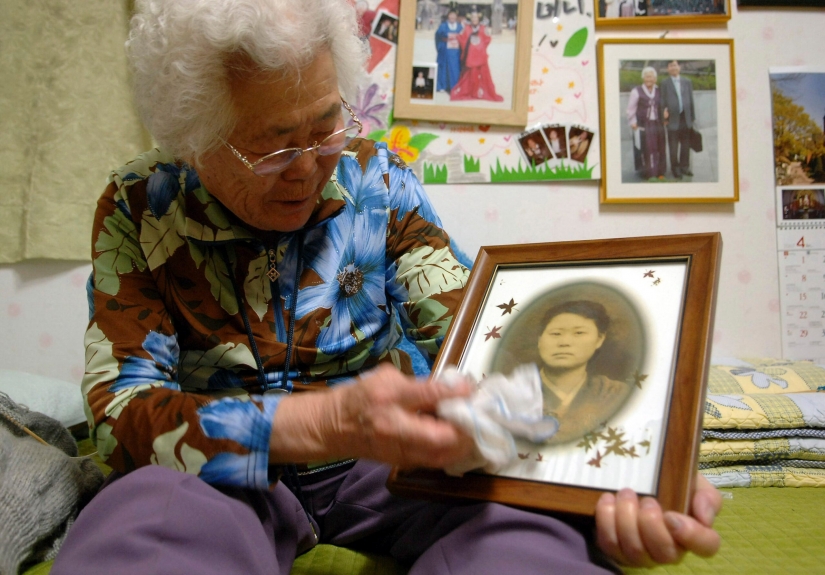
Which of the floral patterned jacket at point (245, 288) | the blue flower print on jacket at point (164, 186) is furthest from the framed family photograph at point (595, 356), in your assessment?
the blue flower print on jacket at point (164, 186)

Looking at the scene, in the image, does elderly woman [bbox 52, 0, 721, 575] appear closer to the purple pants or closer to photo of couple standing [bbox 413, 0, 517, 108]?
the purple pants

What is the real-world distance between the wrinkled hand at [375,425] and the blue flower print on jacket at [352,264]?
0.86 ft

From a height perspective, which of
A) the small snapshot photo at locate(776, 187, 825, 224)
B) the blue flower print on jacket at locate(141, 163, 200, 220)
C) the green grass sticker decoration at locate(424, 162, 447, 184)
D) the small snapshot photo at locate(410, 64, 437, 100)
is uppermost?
the small snapshot photo at locate(410, 64, 437, 100)

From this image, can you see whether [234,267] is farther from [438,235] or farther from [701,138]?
[701,138]

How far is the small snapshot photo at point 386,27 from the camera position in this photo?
1.82m

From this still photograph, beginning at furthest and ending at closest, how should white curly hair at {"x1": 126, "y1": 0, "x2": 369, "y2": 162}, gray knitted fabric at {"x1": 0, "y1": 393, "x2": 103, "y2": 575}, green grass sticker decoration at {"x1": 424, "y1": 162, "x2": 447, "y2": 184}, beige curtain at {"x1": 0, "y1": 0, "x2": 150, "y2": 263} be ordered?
green grass sticker decoration at {"x1": 424, "y1": 162, "x2": 447, "y2": 184} < beige curtain at {"x1": 0, "y1": 0, "x2": 150, "y2": 263} < gray knitted fabric at {"x1": 0, "y1": 393, "x2": 103, "y2": 575} < white curly hair at {"x1": 126, "y1": 0, "x2": 369, "y2": 162}

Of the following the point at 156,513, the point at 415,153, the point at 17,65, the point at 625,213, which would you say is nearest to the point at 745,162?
the point at 625,213

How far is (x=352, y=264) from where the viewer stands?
99 cm

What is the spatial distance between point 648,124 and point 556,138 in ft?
0.96

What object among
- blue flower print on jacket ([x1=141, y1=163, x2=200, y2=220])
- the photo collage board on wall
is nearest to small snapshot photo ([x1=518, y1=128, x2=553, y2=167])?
the photo collage board on wall

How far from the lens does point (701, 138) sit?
1.80 meters

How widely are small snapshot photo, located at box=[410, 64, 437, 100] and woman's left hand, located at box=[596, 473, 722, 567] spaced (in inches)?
58.6

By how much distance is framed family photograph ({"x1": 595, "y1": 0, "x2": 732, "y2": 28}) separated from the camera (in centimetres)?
178

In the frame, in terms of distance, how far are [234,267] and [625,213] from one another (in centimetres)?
134
